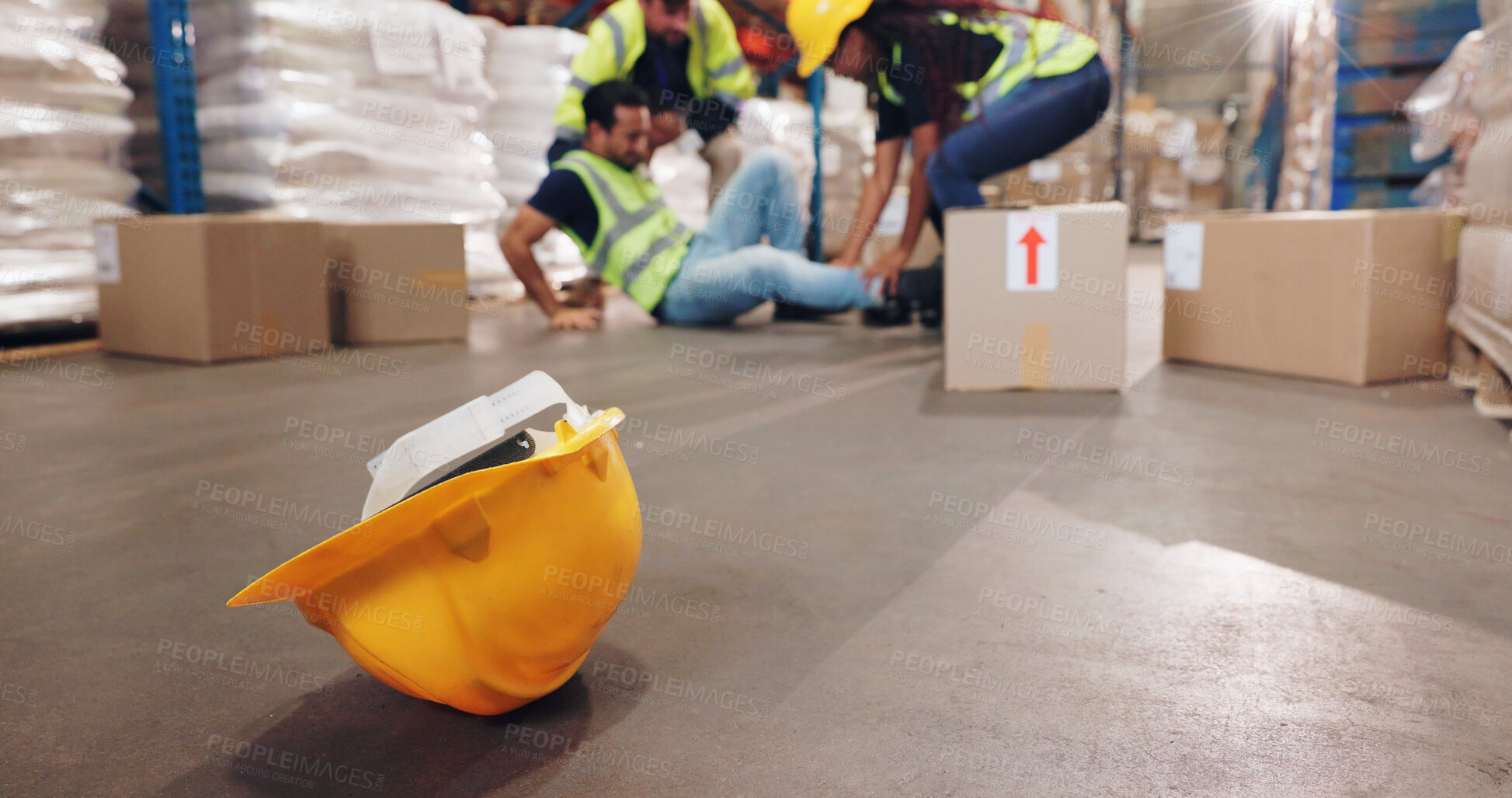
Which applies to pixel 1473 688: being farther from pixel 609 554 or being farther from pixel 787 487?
pixel 787 487

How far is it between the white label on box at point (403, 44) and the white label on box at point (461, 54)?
0.06 metres

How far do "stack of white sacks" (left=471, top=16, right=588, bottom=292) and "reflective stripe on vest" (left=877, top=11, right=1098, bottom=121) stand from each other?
2023 mm

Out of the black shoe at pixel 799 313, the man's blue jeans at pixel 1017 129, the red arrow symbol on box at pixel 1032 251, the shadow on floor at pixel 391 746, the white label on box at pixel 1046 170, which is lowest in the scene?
the shadow on floor at pixel 391 746

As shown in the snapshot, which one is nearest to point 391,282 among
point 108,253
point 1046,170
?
point 108,253

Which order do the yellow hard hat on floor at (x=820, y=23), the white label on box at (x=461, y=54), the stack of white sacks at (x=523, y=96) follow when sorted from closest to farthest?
the yellow hard hat on floor at (x=820, y=23) → the white label on box at (x=461, y=54) → the stack of white sacks at (x=523, y=96)

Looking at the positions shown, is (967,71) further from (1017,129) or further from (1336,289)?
(1336,289)

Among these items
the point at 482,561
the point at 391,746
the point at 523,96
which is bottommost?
the point at 391,746

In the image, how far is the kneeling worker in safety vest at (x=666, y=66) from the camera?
11.8 ft

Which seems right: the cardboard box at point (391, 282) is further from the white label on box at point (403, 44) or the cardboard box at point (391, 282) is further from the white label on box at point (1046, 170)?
the white label on box at point (1046, 170)

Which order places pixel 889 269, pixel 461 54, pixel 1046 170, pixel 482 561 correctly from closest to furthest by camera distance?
pixel 482 561
pixel 889 269
pixel 461 54
pixel 1046 170

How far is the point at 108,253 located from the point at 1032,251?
2471 millimetres

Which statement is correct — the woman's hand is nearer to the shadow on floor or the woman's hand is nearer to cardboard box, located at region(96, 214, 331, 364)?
cardboard box, located at region(96, 214, 331, 364)

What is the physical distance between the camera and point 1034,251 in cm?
216

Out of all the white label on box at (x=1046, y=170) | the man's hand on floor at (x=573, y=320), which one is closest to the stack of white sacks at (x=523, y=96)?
the man's hand on floor at (x=573, y=320)
